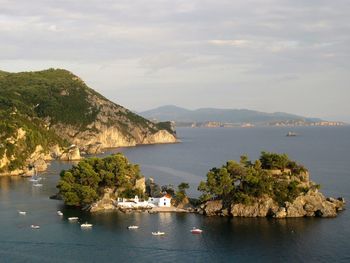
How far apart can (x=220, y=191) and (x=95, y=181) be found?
2433 centimetres

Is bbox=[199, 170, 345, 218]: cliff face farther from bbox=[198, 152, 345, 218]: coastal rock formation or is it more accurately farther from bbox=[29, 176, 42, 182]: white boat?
bbox=[29, 176, 42, 182]: white boat

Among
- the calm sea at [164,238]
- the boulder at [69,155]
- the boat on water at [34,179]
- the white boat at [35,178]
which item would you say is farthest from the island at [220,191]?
the boulder at [69,155]

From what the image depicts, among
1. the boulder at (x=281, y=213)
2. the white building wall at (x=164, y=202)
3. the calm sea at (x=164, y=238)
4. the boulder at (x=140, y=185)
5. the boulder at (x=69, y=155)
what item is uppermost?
the boulder at (x=69, y=155)

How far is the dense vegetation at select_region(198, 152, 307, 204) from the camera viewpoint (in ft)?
305

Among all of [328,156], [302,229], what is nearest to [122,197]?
[302,229]

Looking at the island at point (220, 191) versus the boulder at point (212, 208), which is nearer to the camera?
the island at point (220, 191)

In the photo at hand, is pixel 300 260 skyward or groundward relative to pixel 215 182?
groundward

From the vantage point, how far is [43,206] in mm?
104688

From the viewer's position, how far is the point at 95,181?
10344 centimetres

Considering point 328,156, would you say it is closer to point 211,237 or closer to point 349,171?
point 349,171

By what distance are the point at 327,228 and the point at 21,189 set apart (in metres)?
70.7

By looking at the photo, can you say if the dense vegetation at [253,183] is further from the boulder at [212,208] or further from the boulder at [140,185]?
the boulder at [140,185]

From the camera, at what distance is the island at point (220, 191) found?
93000 mm

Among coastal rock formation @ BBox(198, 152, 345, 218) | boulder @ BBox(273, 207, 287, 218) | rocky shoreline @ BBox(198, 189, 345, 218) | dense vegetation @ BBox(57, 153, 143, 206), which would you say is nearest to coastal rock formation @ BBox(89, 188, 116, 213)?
dense vegetation @ BBox(57, 153, 143, 206)
